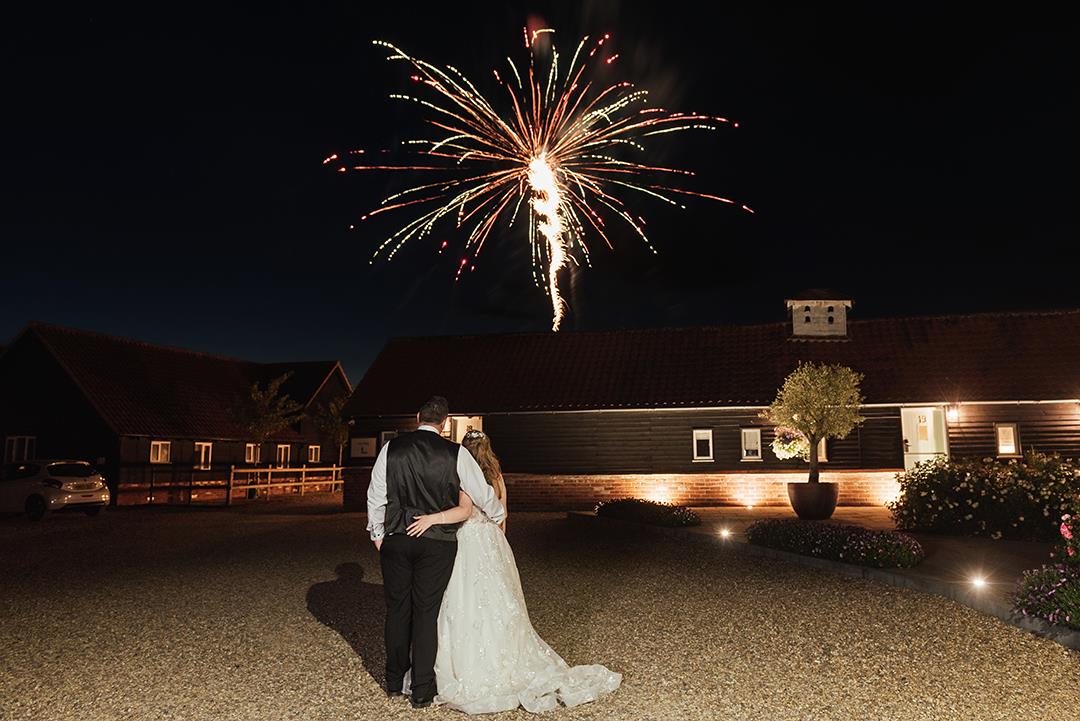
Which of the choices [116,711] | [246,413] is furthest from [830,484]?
[246,413]

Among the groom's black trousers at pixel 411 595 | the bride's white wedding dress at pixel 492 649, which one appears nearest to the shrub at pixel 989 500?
the bride's white wedding dress at pixel 492 649

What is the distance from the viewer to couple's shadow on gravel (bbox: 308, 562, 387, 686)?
7.53 metres

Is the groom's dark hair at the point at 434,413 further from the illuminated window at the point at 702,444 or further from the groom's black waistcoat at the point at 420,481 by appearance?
the illuminated window at the point at 702,444

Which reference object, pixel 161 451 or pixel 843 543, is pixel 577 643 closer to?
pixel 843 543

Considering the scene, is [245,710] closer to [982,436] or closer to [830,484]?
[830,484]

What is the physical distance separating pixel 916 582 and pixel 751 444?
633 inches

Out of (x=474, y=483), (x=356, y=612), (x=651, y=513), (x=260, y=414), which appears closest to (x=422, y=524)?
(x=474, y=483)

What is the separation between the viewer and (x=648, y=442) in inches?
1079

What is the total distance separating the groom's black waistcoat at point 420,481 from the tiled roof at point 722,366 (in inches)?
843

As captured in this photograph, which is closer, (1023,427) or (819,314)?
(1023,427)

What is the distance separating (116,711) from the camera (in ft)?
19.6

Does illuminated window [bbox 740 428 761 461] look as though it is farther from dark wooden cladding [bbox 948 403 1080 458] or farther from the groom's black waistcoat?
the groom's black waistcoat

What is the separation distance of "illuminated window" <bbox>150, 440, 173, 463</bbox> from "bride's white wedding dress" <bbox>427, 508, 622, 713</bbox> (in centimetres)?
2983

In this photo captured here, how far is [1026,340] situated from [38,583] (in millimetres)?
29692
